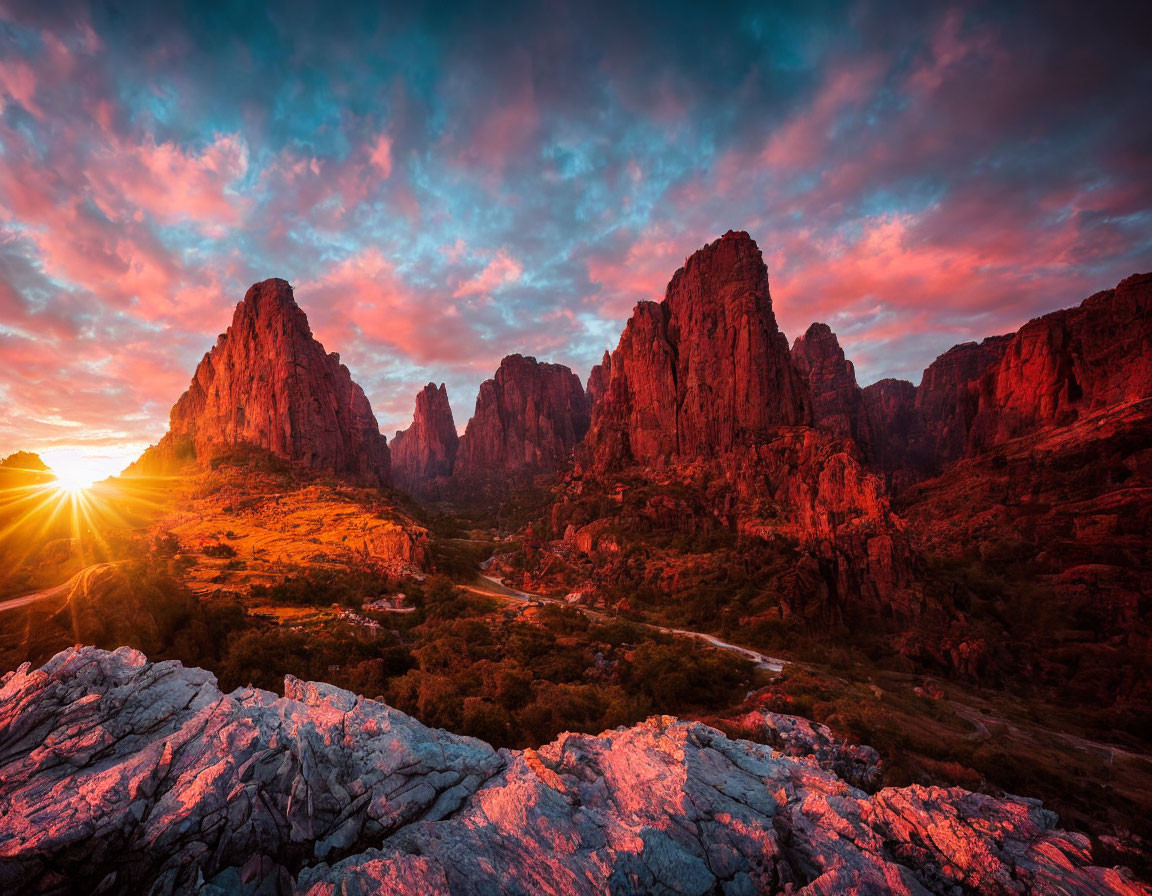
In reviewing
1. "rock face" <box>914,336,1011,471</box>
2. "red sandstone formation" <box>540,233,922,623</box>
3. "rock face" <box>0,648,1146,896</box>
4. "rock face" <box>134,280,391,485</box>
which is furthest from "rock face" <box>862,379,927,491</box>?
"rock face" <box>134,280,391,485</box>

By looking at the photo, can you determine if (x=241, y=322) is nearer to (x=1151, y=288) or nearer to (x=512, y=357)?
(x=512, y=357)

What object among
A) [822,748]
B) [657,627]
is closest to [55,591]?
[822,748]

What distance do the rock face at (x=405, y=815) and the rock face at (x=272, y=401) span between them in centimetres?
8669

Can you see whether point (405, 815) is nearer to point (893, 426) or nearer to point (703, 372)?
point (703, 372)

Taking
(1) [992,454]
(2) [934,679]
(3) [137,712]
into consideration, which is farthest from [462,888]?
(1) [992,454]

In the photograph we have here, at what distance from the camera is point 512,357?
634 feet

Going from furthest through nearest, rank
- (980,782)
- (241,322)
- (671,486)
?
(241,322) < (671,486) < (980,782)

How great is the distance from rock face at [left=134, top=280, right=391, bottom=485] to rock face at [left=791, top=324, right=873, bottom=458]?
10774 centimetres

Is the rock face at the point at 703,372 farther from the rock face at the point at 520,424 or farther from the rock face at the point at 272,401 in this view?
the rock face at the point at 520,424

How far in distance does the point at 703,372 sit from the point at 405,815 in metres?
90.3

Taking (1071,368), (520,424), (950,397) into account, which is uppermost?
(950,397)

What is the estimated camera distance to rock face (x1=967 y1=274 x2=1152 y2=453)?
63.2 meters

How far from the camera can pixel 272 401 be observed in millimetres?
92375

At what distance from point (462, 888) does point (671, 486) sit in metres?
76.0
